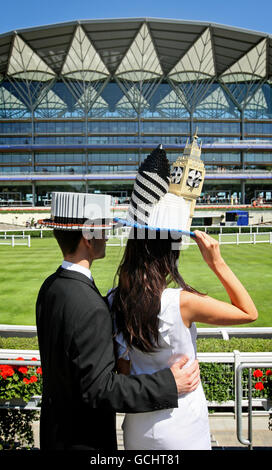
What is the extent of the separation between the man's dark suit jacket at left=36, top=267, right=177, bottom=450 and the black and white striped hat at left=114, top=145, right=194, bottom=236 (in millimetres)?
539

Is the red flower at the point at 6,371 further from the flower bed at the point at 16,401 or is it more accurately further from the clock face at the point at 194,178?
the clock face at the point at 194,178

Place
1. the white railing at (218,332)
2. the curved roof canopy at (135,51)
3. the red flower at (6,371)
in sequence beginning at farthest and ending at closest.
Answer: the curved roof canopy at (135,51) → the white railing at (218,332) → the red flower at (6,371)

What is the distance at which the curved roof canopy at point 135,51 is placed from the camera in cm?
5512

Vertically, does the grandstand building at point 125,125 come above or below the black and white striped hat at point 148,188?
above

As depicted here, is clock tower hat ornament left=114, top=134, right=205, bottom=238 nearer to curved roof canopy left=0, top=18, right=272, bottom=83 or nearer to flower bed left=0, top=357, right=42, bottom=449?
flower bed left=0, top=357, right=42, bottom=449

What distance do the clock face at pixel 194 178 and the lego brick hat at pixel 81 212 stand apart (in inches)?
560

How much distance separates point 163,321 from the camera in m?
2.26

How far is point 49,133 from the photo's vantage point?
2778 inches

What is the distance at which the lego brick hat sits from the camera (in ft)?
8.07

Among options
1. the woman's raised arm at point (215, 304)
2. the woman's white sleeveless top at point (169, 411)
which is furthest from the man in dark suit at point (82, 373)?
the woman's raised arm at point (215, 304)

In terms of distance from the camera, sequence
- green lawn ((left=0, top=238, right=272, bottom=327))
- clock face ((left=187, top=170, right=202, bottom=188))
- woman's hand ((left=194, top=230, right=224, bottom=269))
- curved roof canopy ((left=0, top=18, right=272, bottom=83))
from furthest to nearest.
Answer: curved roof canopy ((left=0, top=18, right=272, bottom=83))
clock face ((left=187, top=170, right=202, bottom=188))
green lawn ((left=0, top=238, right=272, bottom=327))
woman's hand ((left=194, top=230, right=224, bottom=269))

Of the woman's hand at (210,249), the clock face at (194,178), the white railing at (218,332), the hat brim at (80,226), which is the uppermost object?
the clock face at (194,178)

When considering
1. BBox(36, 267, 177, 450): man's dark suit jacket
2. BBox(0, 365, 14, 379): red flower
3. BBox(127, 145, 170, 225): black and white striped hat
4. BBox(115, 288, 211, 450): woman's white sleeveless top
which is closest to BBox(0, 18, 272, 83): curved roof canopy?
BBox(0, 365, 14, 379): red flower
